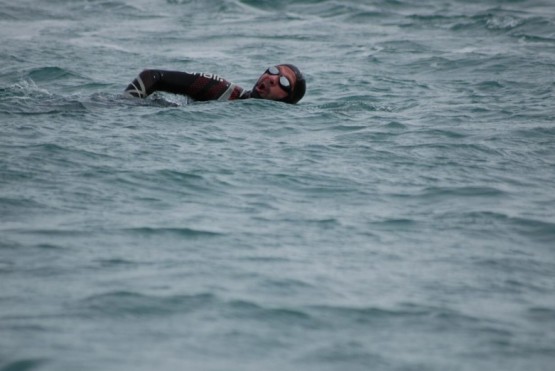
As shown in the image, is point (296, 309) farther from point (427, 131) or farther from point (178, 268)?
point (427, 131)

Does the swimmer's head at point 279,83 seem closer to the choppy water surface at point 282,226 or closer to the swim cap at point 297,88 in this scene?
the swim cap at point 297,88

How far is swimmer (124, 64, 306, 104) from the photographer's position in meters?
9.48

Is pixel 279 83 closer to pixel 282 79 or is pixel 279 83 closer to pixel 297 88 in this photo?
pixel 282 79

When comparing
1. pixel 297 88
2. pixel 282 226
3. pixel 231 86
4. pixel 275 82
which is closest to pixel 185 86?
pixel 231 86

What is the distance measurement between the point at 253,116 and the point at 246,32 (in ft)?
29.7

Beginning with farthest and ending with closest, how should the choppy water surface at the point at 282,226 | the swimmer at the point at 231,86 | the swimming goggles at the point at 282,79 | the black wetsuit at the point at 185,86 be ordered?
the swimming goggles at the point at 282,79 → the swimmer at the point at 231,86 → the black wetsuit at the point at 185,86 → the choppy water surface at the point at 282,226

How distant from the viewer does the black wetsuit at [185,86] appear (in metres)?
9.23

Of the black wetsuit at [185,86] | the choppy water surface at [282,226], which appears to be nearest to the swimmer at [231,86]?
the black wetsuit at [185,86]

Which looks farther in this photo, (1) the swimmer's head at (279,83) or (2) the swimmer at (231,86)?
(1) the swimmer's head at (279,83)

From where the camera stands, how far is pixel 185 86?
9555mm

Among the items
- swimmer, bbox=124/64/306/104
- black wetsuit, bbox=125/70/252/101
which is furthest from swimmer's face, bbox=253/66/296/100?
black wetsuit, bbox=125/70/252/101

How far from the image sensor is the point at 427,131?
8.80 meters

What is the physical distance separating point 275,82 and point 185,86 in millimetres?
1063

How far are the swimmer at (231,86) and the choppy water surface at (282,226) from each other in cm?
23
